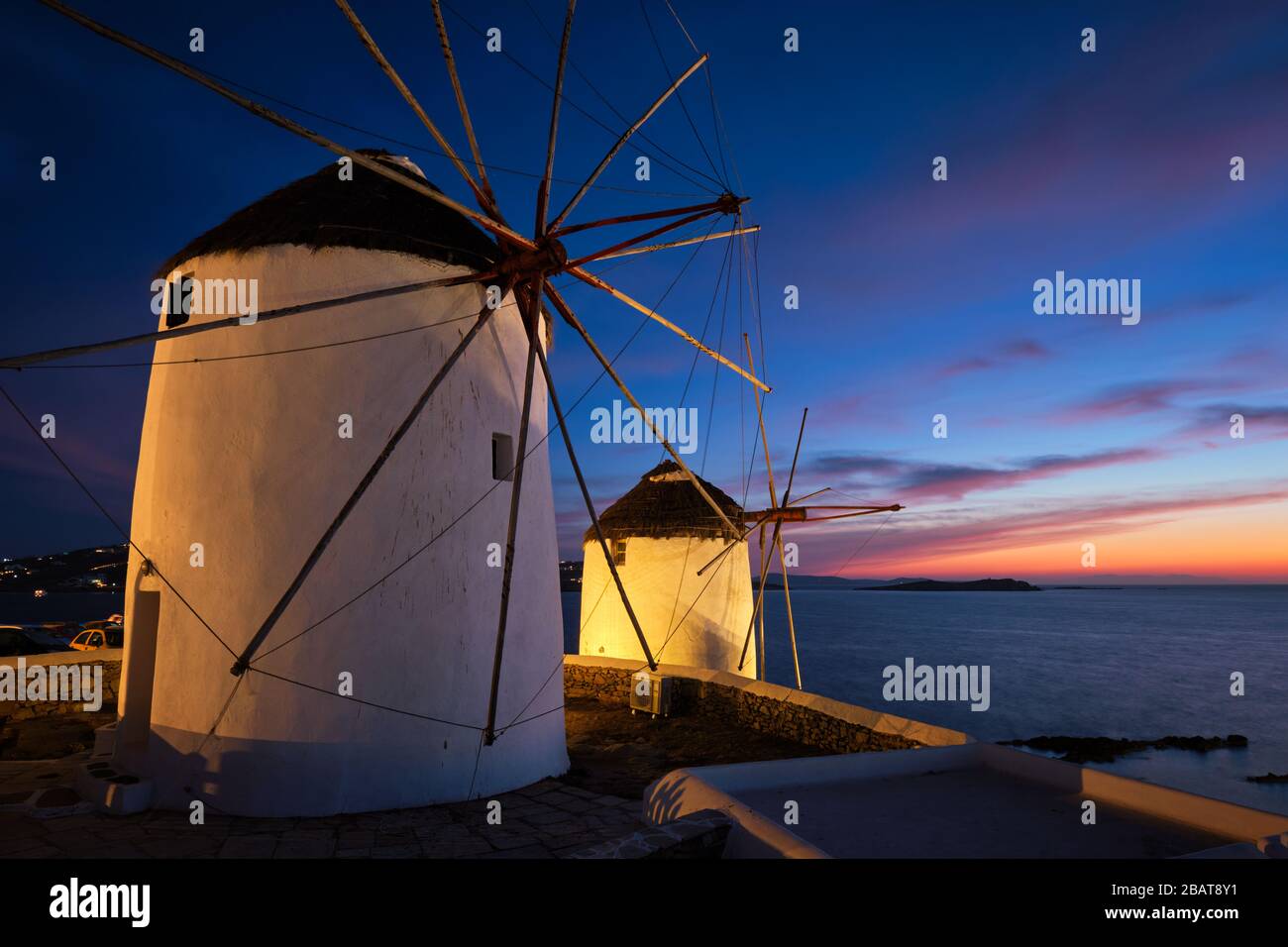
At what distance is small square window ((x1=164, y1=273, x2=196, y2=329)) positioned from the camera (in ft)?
25.6

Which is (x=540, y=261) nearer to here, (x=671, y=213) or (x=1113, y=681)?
(x=671, y=213)

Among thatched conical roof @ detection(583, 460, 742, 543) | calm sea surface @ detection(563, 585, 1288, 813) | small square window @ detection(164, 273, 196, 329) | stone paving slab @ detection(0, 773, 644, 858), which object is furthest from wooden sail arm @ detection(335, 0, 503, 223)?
calm sea surface @ detection(563, 585, 1288, 813)

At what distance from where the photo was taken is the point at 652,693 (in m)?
11.9

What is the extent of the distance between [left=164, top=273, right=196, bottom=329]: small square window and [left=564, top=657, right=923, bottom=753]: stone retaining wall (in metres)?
8.16

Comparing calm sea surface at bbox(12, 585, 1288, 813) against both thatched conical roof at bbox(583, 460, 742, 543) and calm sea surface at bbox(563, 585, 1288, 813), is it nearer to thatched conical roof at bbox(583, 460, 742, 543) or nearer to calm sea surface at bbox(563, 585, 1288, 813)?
calm sea surface at bbox(563, 585, 1288, 813)

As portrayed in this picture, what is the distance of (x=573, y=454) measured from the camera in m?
8.02

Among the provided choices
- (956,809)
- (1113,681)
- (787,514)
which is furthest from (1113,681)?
(956,809)

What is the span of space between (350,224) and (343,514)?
9.53 feet

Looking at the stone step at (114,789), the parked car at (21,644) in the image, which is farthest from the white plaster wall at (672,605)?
the stone step at (114,789)
